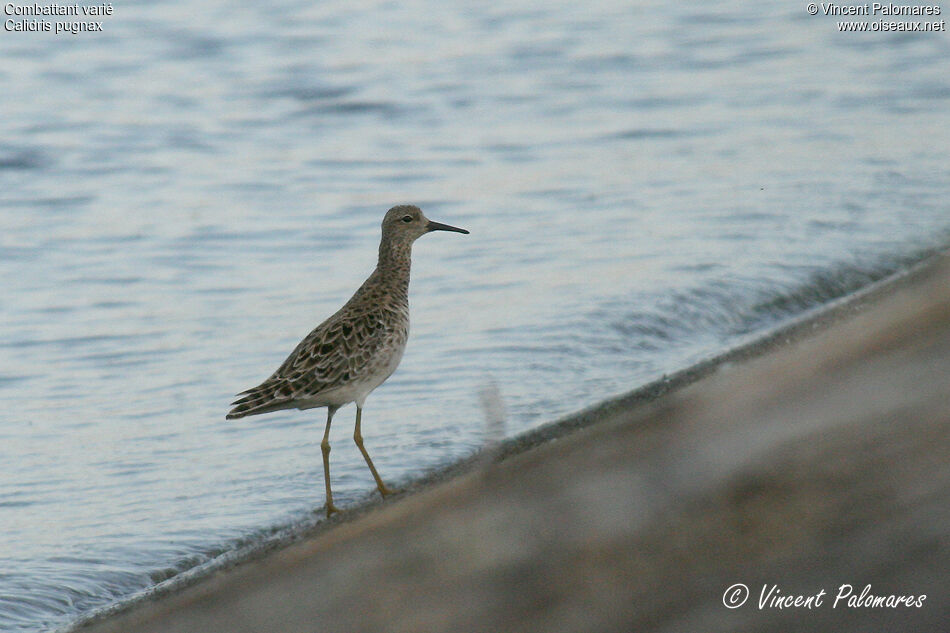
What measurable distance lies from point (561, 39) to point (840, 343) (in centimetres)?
1226

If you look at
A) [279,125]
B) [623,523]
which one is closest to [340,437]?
[623,523]

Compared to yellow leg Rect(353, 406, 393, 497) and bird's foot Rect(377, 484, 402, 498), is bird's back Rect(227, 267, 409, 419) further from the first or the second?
bird's foot Rect(377, 484, 402, 498)

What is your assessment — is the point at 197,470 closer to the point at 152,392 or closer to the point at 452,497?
the point at 152,392

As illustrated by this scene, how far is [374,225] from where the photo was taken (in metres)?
10.3

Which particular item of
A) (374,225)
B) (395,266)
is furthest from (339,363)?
(374,225)

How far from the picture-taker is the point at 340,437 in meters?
6.95

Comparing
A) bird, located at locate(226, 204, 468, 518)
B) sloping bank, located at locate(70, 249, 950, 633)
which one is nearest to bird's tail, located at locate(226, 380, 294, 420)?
bird, located at locate(226, 204, 468, 518)

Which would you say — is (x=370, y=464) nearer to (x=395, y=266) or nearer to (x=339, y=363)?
(x=339, y=363)

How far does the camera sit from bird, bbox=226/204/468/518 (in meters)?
5.75

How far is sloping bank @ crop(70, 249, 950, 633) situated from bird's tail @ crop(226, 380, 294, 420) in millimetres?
728

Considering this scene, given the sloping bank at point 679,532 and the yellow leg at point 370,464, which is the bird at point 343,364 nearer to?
the yellow leg at point 370,464

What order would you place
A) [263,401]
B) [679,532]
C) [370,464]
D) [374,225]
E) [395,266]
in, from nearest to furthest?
[679,532] < [263,401] < [370,464] < [395,266] < [374,225]

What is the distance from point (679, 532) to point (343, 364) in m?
2.16

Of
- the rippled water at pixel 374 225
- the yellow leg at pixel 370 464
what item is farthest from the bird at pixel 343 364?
the rippled water at pixel 374 225
